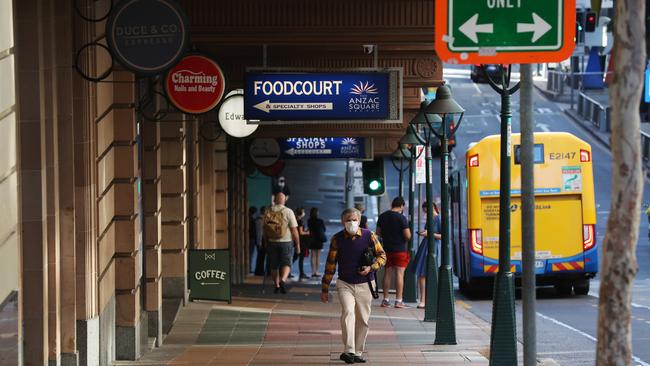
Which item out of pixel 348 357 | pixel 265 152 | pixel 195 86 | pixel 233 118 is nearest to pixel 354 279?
pixel 348 357

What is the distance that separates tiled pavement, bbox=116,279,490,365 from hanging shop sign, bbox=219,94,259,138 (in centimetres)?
272

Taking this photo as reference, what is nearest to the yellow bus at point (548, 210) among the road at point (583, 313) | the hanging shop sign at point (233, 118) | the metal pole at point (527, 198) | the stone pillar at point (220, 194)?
the road at point (583, 313)

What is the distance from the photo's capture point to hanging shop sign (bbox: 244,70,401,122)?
1703 centimetres

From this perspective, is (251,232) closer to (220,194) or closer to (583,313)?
(220,194)

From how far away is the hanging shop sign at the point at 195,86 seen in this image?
637 inches

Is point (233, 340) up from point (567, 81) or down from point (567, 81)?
down

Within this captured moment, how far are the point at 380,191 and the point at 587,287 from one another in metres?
12.0

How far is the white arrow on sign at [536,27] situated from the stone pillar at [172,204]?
10962 mm

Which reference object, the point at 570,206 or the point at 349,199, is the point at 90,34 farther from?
the point at 349,199

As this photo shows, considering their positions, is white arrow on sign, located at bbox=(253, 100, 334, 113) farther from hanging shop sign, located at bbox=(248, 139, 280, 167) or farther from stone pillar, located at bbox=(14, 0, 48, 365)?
hanging shop sign, located at bbox=(248, 139, 280, 167)

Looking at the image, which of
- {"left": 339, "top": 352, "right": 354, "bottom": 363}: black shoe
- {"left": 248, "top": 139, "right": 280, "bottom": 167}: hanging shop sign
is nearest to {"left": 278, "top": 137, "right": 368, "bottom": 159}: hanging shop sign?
{"left": 248, "top": 139, "right": 280, "bottom": 167}: hanging shop sign

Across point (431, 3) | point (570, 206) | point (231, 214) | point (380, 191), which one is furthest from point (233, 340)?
point (380, 191)

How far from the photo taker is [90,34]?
42.0ft

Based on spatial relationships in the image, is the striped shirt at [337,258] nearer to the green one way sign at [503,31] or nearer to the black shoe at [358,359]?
the black shoe at [358,359]
